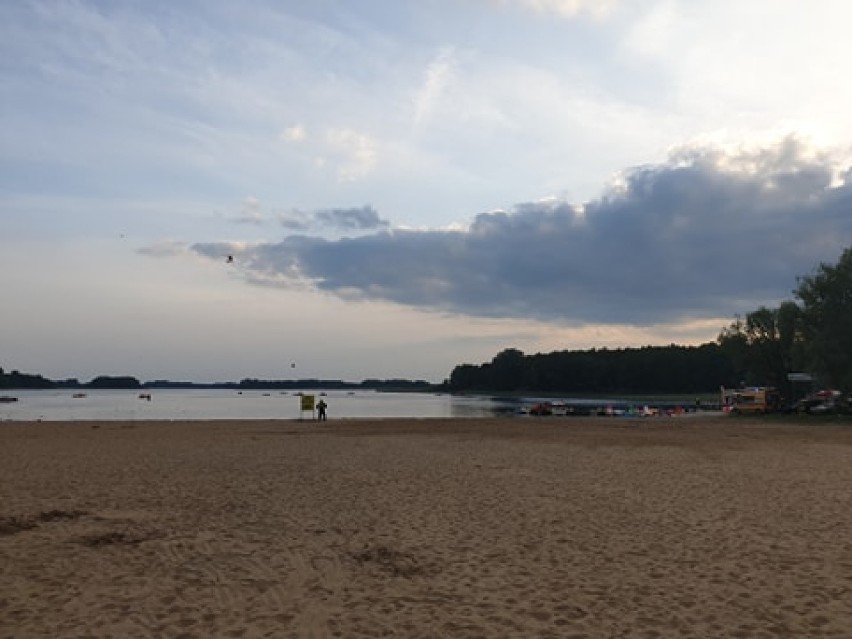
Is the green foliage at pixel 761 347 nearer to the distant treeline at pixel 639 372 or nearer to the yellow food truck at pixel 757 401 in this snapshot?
the yellow food truck at pixel 757 401

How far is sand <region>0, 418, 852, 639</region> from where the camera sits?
7789mm

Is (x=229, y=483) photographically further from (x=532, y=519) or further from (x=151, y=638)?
(x=151, y=638)

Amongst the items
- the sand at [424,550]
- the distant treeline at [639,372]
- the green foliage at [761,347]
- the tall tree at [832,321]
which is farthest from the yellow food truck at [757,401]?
the distant treeline at [639,372]

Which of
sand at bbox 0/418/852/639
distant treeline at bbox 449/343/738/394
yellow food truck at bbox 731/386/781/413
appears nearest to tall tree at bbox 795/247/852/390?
yellow food truck at bbox 731/386/781/413

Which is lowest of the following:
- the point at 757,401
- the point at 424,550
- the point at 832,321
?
the point at 424,550

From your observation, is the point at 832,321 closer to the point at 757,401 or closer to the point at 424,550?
the point at 757,401

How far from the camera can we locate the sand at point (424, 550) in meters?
7.79

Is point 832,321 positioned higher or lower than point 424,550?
higher

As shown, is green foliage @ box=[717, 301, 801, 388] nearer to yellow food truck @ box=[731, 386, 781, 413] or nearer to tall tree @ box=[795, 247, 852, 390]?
yellow food truck @ box=[731, 386, 781, 413]

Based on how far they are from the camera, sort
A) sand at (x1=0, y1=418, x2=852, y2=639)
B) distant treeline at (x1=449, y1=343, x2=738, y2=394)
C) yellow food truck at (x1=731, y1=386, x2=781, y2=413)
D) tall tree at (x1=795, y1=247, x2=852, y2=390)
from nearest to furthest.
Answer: sand at (x1=0, y1=418, x2=852, y2=639), tall tree at (x1=795, y1=247, x2=852, y2=390), yellow food truck at (x1=731, y1=386, x2=781, y2=413), distant treeline at (x1=449, y1=343, x2=738, y2=394)

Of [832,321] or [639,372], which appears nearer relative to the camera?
[832,321]

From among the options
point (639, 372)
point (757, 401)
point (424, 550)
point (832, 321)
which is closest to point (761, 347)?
point (757, 401)

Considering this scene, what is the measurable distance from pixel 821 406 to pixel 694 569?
Result: 2403 inches

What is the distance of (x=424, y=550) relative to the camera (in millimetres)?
10992
